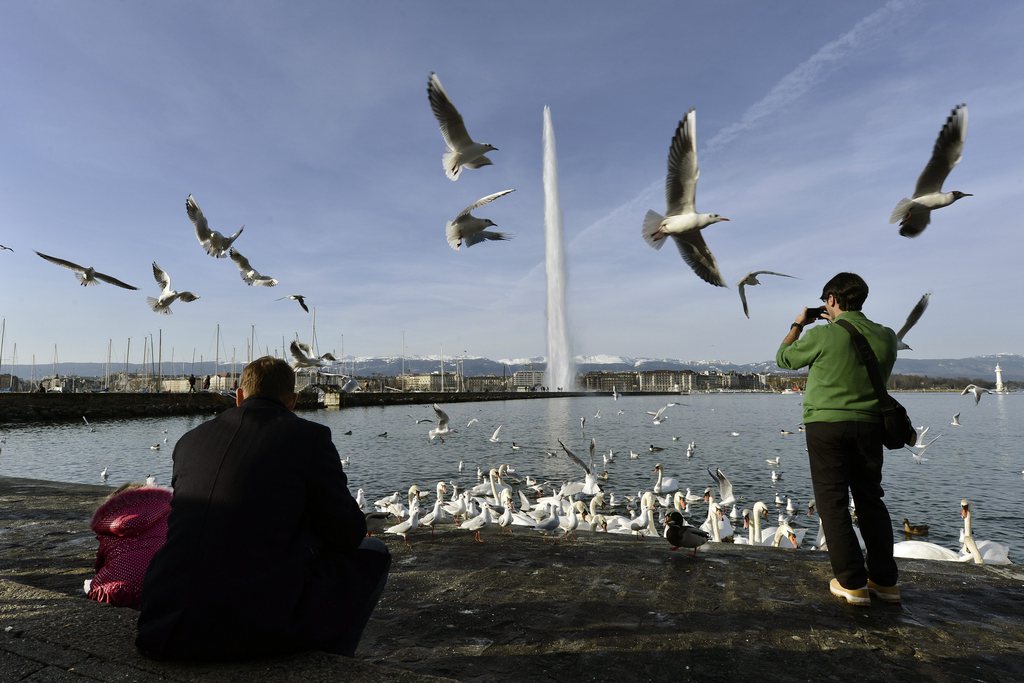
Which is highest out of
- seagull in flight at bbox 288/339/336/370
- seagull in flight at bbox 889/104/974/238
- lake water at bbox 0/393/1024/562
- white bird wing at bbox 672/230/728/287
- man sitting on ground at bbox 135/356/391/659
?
seagull in flight at bbox 889/104/974/238

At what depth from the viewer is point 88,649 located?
7.80 feet

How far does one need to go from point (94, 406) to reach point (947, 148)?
178ft

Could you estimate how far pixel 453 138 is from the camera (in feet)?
27.6

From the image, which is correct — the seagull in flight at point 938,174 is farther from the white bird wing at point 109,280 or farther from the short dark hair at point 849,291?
the white bird wing at point 109,280

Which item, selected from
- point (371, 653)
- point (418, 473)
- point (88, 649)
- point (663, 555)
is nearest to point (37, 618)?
point (88, 649)

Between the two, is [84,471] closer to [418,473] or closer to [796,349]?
[418,473]

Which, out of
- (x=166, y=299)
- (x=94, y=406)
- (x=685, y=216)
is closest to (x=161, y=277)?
(x=166, y=299)

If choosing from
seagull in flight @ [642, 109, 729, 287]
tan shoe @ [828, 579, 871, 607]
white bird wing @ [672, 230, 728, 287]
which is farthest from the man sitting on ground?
white bird wing @ [672, 230, 728, 287]

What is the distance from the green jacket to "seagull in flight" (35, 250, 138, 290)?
1019cm

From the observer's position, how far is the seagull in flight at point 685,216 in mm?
5824

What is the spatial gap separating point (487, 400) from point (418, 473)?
9462 cm

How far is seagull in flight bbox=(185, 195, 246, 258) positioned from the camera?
1104 cm

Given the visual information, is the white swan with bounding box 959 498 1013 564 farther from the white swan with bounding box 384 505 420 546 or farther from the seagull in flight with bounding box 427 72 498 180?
the seagull in flight with bounding box 427 72 498 180

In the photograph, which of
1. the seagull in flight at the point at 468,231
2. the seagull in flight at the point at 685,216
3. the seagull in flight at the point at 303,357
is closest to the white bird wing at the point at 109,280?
the seagull in flight at the point at 303,357
